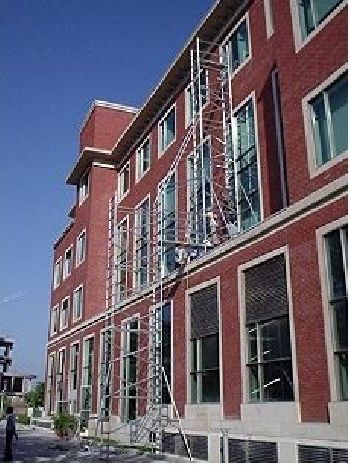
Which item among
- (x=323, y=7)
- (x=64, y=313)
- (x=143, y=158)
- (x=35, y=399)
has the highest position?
(x=143, y=158)

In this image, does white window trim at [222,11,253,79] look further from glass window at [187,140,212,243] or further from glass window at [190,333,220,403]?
glass window at [190,333,220,403]

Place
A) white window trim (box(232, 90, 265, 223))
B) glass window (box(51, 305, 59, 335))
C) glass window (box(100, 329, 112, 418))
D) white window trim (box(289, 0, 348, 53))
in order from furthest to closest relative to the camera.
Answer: glass window (box(51, 305, 59, 335)), glass window (box(100, 329, 112, 418)), white window trim (box(232, 90, 265, 223)), white window trim (box(289, 0, 348, 53))

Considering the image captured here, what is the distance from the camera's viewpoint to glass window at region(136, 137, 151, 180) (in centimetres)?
2998

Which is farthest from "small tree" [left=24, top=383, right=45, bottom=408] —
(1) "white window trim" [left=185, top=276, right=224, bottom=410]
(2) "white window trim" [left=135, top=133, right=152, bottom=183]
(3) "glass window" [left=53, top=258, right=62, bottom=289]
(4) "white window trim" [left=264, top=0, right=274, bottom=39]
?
(4) "white window trim" [left=264, top=0, right=274, bottom=39]

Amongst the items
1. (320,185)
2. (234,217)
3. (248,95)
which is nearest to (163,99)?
(248,95)

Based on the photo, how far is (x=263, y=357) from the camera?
14539 mm

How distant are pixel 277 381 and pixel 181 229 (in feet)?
37.5

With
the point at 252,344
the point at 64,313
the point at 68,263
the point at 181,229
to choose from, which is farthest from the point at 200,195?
the point at 64,313

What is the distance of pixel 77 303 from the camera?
1454 inches

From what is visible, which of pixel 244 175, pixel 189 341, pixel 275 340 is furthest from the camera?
pixel 244 175

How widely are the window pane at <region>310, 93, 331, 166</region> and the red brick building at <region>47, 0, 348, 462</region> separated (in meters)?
0.05

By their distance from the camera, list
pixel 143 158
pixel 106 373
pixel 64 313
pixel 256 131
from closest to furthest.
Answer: pixel 256 131, pixel 106 373, pixel 143 158, pixel 64 313

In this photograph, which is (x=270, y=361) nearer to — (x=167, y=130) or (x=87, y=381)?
(x=167, y=130)

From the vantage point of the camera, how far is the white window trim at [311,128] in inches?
533
